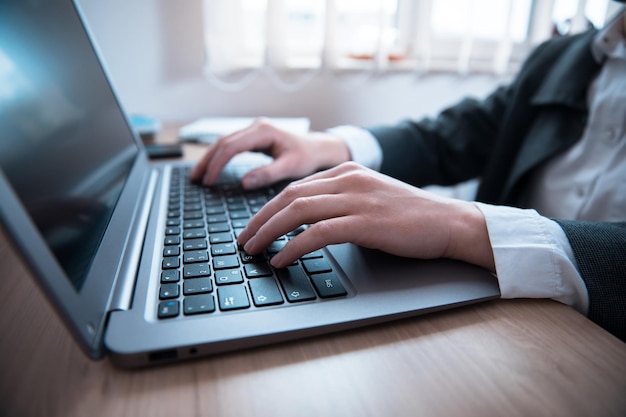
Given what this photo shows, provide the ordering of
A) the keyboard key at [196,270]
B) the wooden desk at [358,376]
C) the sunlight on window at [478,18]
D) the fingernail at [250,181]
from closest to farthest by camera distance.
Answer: the wooden desk at [358,376] → the keyboard key at [196,270] → the fingernail at [250,181] → the sunlight on window at [478,18]

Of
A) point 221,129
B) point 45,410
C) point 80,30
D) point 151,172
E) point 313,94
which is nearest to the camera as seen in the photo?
point 45,410

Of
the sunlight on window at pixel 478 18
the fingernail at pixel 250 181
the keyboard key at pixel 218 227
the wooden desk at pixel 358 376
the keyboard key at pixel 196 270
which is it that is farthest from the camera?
the sunlight on window at pixel 478 18

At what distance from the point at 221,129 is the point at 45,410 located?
2.36ft

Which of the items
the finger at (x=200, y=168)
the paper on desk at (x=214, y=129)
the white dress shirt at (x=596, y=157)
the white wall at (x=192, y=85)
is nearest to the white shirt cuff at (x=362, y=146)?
the white dress shirt at (x=596, y=157)

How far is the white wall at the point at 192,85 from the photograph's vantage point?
961 millimetres

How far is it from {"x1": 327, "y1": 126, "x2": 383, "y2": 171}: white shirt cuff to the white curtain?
441 millimetres

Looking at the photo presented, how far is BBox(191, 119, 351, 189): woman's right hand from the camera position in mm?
583

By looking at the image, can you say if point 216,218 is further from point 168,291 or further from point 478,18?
point 478,18

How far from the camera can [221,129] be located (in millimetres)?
867

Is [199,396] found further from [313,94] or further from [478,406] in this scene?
[313,94]

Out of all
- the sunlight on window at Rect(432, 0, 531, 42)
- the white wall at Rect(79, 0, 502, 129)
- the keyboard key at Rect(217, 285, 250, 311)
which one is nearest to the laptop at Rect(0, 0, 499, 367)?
the keyboard key at Rect(217, 285, 250, 311)

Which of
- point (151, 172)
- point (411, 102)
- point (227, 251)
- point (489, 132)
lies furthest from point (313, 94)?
point (227, 251)

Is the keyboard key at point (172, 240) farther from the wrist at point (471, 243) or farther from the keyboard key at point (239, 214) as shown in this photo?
the wrist at point (471, 243)

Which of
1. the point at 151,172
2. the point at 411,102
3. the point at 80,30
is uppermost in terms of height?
the point at 80,30
